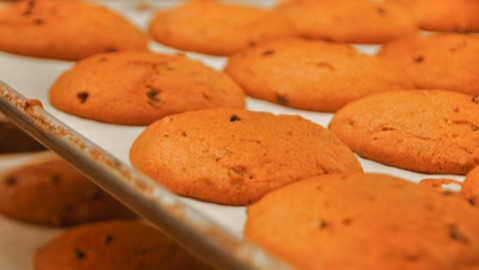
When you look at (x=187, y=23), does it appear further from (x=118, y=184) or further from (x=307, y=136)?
(x=118, y=184)

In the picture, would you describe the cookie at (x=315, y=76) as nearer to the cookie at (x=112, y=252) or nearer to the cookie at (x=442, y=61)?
the cookie at (x=442, y=61)

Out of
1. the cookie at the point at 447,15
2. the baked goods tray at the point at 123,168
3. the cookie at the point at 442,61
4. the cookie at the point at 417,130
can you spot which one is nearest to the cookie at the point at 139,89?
the baked goods tray at the point at 123,168

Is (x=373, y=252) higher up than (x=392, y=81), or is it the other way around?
(x=373, y=252)

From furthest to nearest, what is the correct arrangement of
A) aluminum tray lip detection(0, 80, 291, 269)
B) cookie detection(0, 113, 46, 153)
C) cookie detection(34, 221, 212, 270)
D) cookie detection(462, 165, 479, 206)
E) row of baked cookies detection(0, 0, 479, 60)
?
1. cookie detection(0, 113, 46, 153)
2. row of baked cookies detection(0, 0, 479, 60)
3. cookie detection(34, 221, 212, 270)
4. cookie detection(462, 165, 479, 206)
5. aluminum tray lip detection(0, 80, 291, 269)

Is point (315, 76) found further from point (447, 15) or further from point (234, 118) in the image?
point (447, 15)

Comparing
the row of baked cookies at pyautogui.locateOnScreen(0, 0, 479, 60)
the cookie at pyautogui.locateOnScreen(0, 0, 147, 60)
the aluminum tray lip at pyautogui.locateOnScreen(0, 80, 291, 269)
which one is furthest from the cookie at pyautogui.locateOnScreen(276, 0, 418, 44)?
the aluminum tray lip at pyautogui.locateOnScreen(0, 80, 291, 269)

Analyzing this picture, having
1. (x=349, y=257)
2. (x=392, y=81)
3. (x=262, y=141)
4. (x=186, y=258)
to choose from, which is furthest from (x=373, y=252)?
(x=186, y=258)

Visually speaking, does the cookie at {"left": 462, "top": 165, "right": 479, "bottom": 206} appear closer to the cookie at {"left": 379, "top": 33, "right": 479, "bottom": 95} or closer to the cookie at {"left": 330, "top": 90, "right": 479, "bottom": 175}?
the cookie at {"left": 330, "top": 90, "right": 479, "bottom": 175}
